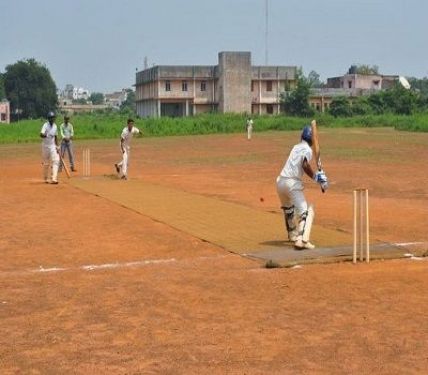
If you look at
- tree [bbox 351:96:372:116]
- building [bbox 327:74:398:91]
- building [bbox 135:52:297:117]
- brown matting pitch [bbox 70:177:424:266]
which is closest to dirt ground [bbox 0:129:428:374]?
brown matting pitch [bbox 70:177:424:266]

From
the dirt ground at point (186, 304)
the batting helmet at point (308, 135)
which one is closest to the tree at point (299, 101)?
the dirt ground at point (186, 304)

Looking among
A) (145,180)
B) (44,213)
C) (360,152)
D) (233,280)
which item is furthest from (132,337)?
(360,152)

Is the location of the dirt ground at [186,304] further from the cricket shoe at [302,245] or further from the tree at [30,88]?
the tree at [30,88]

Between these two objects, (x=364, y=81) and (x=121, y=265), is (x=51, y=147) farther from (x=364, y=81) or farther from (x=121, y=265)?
(x=364, y=81)

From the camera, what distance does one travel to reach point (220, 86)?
89.3 m

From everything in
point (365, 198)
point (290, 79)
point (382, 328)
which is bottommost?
point (382, 328)

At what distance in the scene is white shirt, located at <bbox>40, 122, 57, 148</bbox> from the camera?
20.1 m

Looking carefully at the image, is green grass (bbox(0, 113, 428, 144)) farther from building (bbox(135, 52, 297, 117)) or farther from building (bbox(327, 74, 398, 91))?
building (bbox(327, 74, 398, 91))

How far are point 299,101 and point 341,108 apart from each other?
16.8 ft

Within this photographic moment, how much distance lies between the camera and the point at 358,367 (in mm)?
5332

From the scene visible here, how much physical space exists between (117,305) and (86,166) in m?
17.7

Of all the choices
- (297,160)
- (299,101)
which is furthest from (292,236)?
(299,101)

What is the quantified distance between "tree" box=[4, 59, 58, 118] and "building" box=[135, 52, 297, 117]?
19174 millimetres

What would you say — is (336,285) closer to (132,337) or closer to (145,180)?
(132,337)
